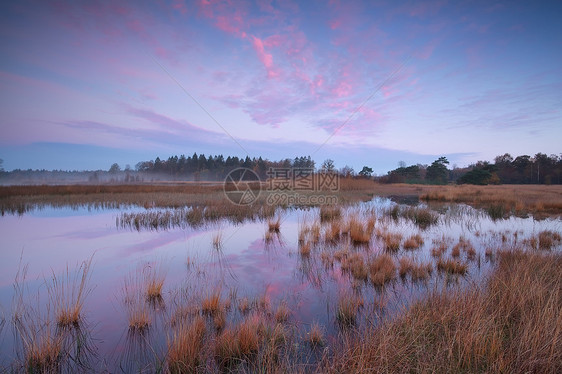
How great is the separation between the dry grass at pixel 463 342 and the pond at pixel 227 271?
2.01 ft

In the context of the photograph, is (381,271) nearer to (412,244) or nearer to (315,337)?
(315,337)

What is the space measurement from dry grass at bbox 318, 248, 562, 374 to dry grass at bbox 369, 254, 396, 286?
5.44 feet

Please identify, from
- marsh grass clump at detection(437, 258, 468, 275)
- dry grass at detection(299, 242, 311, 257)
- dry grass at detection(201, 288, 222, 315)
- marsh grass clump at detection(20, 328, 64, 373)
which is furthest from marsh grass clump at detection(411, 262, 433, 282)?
marsh grass clump at detection(20, 328, 64, 373)

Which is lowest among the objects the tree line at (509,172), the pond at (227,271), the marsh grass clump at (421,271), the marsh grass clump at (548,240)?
Answer: the pond at (227,271)

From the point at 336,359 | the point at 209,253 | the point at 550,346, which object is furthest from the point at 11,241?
the point at 550,346

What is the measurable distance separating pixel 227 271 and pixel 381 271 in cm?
403

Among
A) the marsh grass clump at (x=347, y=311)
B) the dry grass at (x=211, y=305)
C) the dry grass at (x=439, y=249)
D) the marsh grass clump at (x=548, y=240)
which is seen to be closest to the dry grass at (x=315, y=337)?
the marsh grass clump at (x=347, y=311)

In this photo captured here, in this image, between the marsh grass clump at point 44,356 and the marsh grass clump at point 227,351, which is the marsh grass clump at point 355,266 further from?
the marsh grass clump at point 44,356

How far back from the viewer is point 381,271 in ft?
19.6

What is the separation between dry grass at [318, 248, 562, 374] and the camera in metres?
2.61

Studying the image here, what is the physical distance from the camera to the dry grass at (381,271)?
18.7 ft

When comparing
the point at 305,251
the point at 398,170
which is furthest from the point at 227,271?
the point at 398,170

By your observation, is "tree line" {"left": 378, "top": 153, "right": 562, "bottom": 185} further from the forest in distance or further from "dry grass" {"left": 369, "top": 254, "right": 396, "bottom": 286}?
"dry grass" {"left": 369, "top": 254, "right": 396, "bottom": 286}

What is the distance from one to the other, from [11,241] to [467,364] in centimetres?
1512
